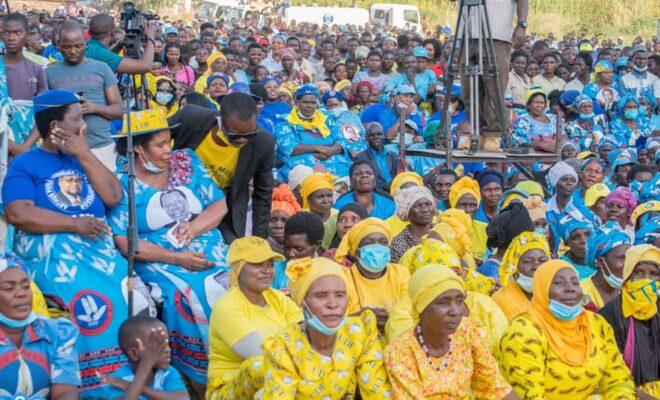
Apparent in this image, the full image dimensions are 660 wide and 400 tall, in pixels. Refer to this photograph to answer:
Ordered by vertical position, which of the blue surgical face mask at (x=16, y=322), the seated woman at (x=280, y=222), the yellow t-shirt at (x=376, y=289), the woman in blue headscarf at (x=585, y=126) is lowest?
the woman in blue headscarf at (x=585, y=126)

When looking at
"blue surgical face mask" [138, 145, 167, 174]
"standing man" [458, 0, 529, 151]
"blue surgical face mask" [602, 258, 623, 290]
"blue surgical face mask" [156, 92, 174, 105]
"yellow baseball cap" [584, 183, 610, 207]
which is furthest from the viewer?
"blue surgical face mask" [156, 92, 174, 105]

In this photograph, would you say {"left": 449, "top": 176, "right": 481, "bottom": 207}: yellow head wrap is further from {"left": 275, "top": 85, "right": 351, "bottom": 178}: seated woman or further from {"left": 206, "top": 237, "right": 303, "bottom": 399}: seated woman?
{"left": 206, "top": 237, "right": 303, "bottom": 399}: seated woman

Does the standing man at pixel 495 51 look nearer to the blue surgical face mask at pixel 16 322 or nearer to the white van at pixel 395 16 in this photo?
the blue surgical face mask at pixel 16 322

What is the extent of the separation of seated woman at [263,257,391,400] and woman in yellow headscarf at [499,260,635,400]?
763 millimetres

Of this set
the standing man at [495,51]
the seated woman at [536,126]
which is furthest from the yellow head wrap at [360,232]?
the seated woman at [536,126]

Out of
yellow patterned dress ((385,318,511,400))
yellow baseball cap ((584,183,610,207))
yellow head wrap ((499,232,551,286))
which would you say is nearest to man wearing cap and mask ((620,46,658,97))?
yellow baseball cap ((584,183,610,207))

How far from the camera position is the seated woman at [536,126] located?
1087 cm

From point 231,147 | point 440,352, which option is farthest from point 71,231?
point 440,352

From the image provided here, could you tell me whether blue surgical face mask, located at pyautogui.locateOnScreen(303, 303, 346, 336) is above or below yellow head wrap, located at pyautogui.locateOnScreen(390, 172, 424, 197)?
above

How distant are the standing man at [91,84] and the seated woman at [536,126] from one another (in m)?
5.18

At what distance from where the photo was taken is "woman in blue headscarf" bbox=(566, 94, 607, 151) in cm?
1233

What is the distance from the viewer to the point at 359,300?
557 centimetres

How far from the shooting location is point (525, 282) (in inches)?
226

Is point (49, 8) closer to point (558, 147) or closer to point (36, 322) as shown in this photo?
point (558, 147)
